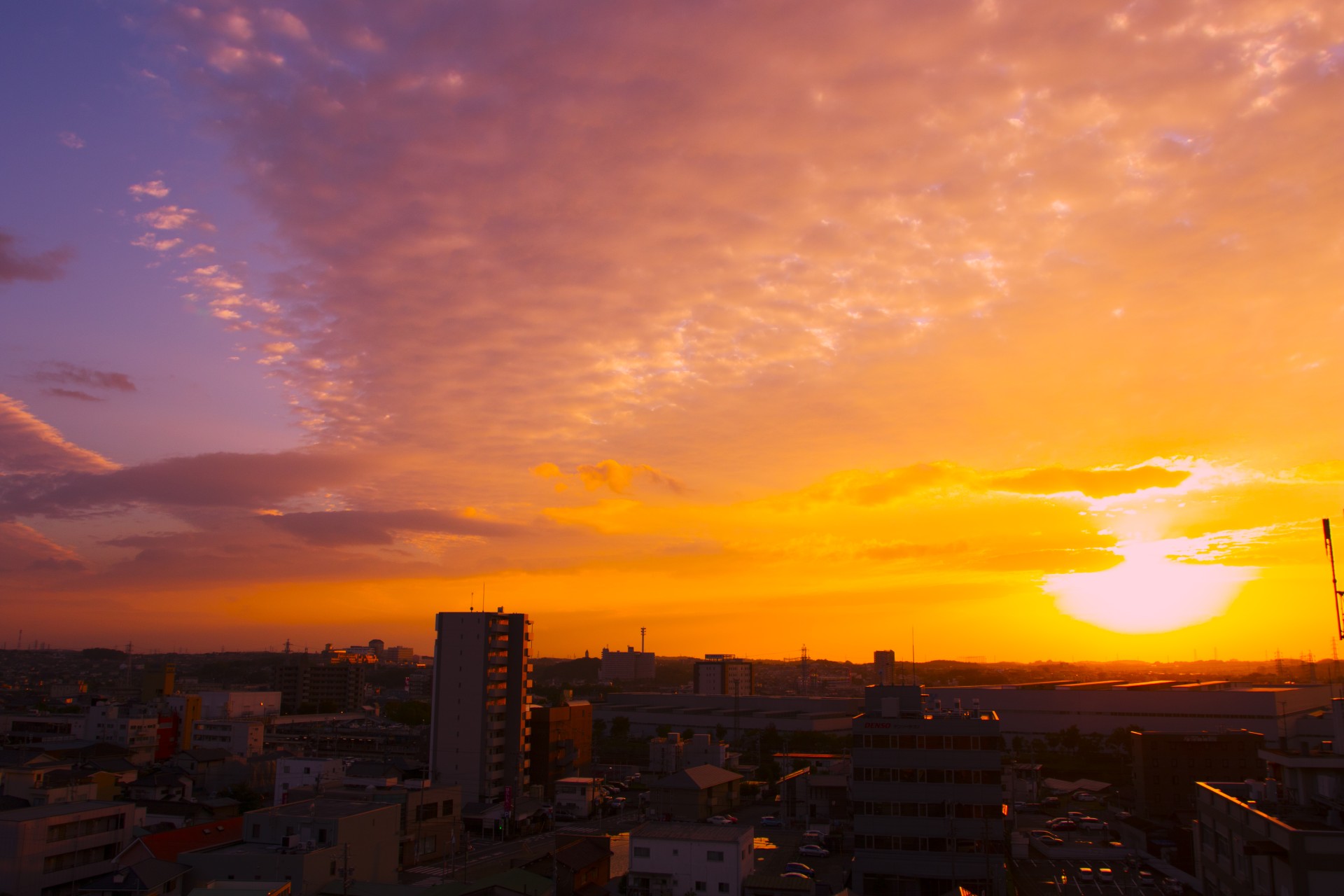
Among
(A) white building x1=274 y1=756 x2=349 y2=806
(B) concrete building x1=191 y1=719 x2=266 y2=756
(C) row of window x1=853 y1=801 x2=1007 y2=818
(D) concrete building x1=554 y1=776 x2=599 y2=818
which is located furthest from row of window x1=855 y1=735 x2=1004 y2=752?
(B) concrete building x1=191 y1=719 x2=266 y2=756

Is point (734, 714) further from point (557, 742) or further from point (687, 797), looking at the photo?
point (687, 797)

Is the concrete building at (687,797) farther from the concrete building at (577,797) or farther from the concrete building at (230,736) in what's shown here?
the concrete building at (230,736)

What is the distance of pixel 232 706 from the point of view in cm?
7419

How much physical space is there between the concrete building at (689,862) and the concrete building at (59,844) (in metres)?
16.9

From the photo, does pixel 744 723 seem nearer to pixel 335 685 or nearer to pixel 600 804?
pixel 600 804

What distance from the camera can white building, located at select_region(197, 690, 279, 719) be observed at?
72.5m

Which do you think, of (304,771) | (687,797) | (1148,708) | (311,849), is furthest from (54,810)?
(1148,708)

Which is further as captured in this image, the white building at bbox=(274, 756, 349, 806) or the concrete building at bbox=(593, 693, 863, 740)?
the concrete building at bbox=(593, 693, 863, 740)

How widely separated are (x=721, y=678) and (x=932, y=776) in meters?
98.0

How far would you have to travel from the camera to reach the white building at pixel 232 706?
72500mm

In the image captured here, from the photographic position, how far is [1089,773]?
59.7m

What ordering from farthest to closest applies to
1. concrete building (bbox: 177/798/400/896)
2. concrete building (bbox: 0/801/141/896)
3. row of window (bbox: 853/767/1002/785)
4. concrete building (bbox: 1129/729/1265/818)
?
concrete building (bbox: 1129/729/1265/818)
row of window (bbox: 853/767/1002/785)
concrete building (bbox: 0/801/141/896)
concrete building (bbox: 177/798/400/896)

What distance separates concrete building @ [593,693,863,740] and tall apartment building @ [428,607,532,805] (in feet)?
111

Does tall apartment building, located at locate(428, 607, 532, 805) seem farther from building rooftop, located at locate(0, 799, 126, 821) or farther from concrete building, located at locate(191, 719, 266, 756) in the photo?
building rooftop, located at locate(0, 799, 126, 821)
